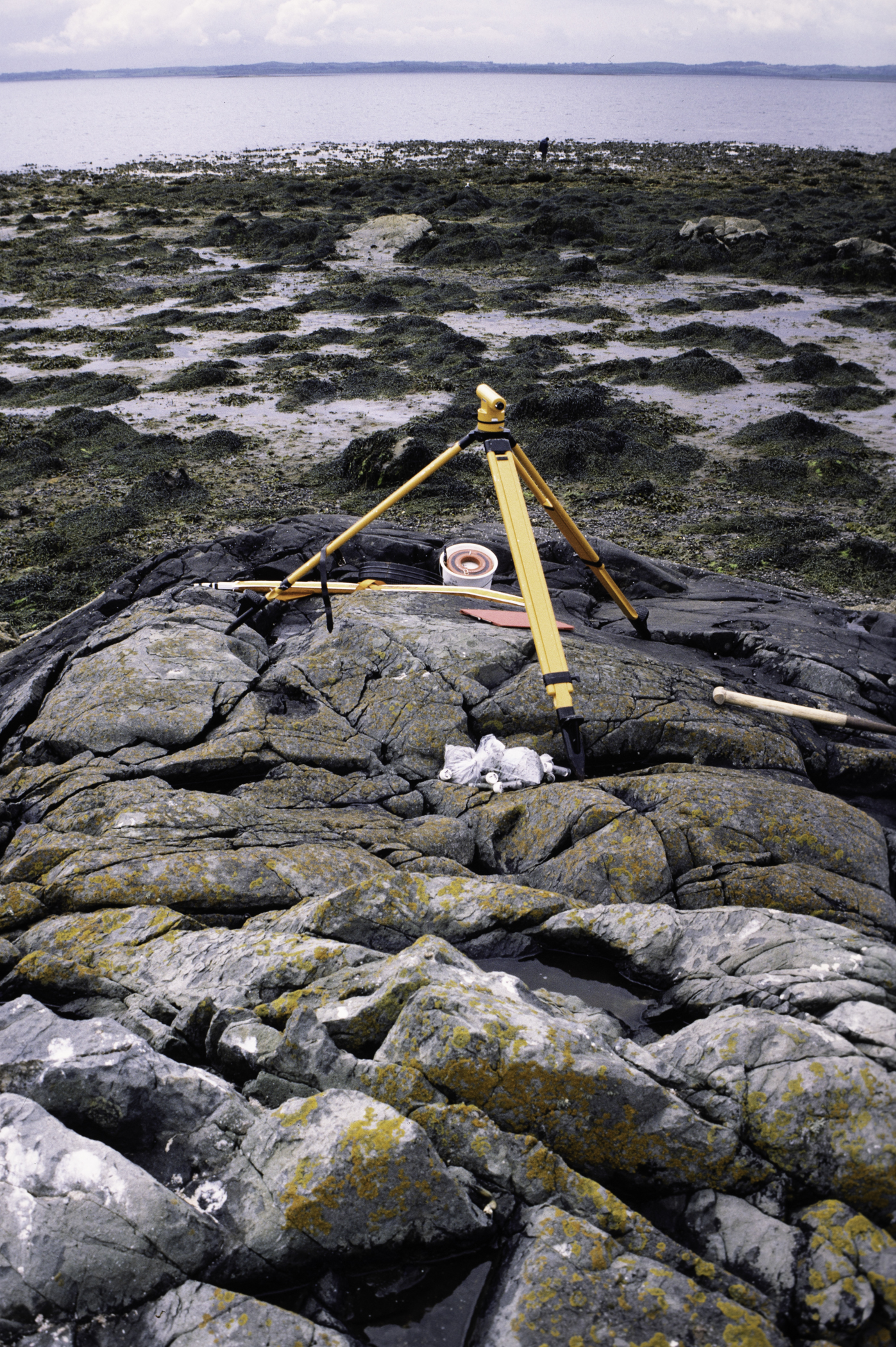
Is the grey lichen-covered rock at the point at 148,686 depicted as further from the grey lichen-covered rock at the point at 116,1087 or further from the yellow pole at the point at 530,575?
the grey lichen-covered rock at the point at 116,1087

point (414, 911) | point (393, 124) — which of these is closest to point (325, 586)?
point (414, 911)

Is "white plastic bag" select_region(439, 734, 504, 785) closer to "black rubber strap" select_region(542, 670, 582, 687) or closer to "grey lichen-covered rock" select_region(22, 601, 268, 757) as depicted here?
"black rubber strap" select_region(542, 670, 582, 687)

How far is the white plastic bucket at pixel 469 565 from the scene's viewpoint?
8.84m

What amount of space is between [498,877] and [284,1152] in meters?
2.37

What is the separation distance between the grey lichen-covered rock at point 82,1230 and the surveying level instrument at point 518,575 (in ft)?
11.2

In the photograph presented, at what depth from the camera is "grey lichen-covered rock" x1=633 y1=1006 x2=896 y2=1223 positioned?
3041 mm

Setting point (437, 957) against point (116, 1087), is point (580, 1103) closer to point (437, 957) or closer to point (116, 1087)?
point (437, 957)

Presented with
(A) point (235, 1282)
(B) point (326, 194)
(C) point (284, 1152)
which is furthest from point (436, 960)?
(B) point (326, 194)

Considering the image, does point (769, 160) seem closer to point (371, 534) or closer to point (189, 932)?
point (371, 534)

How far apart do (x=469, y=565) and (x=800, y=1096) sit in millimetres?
6601

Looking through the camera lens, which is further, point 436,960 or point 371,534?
point 371,534

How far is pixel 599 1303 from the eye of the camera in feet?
8.74

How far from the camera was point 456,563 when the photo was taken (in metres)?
9.03

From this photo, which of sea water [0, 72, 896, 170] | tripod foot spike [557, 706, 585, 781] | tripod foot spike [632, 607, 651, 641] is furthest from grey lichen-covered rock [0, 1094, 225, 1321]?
sea water [0, 72, 896, 170]
